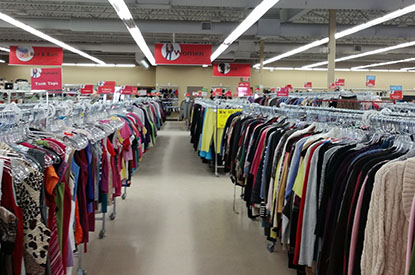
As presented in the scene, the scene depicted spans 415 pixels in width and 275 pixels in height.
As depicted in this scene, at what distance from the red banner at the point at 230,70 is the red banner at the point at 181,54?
23.5 feet

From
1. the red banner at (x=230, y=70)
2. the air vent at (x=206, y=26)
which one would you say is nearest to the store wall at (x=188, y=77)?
the red banner at (x=230, y=70)

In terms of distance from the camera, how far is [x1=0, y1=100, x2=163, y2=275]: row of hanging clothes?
1.72 meters

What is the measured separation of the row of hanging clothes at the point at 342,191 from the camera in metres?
1.84

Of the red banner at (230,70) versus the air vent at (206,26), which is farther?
the red banner at (230,70)

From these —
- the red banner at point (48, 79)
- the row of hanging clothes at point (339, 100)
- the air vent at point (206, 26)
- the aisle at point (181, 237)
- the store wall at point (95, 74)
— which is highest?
the air vent at point (206, 26)

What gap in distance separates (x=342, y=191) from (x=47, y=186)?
1652 millimetres

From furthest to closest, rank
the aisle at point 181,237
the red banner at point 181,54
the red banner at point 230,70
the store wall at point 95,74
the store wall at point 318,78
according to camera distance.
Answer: the store wall at point 318,78, the store wall at point 95,74, the red banner at point 230,70, the red banner at point 181,54, the aisle at point 181,237

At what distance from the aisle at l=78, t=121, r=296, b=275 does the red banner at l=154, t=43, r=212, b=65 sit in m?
7.52

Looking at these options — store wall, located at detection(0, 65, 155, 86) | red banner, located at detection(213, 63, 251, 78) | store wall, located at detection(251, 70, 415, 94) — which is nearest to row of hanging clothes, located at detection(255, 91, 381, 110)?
red banner, located at detection(213, 63, 251, 78)

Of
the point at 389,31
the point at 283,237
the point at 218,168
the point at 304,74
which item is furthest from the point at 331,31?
the point at 304,74

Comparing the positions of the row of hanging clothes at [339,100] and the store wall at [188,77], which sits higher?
the store wall at [188,77]

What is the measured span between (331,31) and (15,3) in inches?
355

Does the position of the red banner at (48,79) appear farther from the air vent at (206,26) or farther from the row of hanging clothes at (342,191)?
the air vent at (206,26)

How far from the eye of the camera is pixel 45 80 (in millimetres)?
4805
